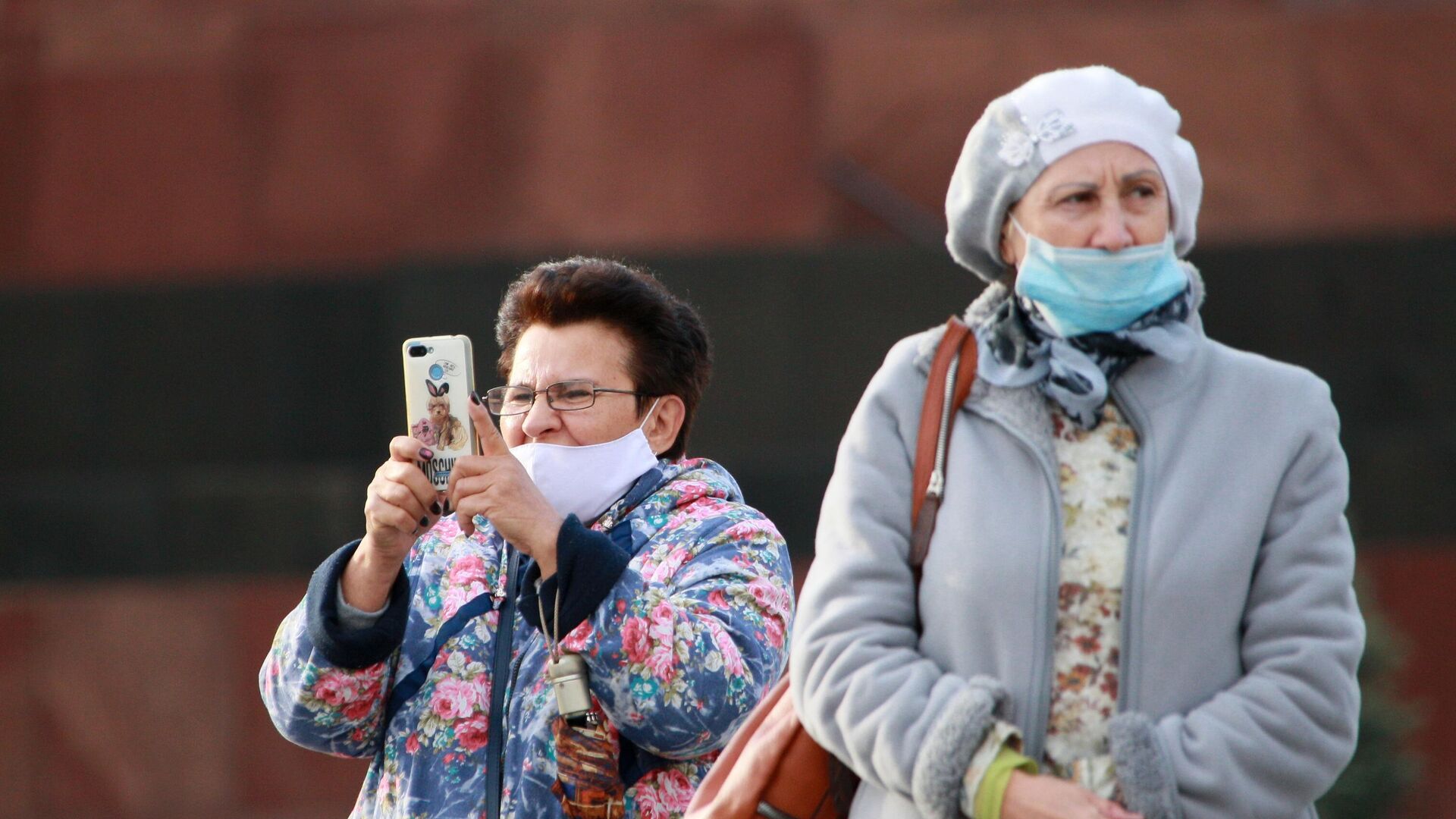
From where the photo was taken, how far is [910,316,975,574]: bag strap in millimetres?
2457

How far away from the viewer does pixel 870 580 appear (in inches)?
96.0

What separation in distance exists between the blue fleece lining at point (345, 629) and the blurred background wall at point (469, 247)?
4.88m

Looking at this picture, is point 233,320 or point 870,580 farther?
point 233,320

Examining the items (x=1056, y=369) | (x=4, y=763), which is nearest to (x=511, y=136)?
(x=4, y=763)

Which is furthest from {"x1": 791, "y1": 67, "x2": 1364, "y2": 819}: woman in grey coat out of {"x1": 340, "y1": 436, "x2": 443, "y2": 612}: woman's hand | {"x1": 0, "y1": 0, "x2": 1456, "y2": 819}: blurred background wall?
{"x1": 0, "y1": 0, "x2": 1456, "y2": 819}: blurred background wall

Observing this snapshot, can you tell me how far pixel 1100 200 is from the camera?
99.0 inches

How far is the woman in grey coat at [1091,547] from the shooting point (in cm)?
230

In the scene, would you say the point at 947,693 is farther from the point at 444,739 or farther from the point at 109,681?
the point at 109,681

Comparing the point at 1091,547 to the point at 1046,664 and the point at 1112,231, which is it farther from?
the point at 1112,231

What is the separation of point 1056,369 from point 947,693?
0.47 metres

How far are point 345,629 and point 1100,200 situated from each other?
139 cm

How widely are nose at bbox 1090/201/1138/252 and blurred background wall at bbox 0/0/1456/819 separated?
5.58 m

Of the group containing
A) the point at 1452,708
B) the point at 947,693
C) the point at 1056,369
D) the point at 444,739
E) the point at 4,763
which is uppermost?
the point at 1056,369

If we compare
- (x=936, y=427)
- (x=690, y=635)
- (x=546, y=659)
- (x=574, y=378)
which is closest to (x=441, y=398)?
(x=574, y=378)
